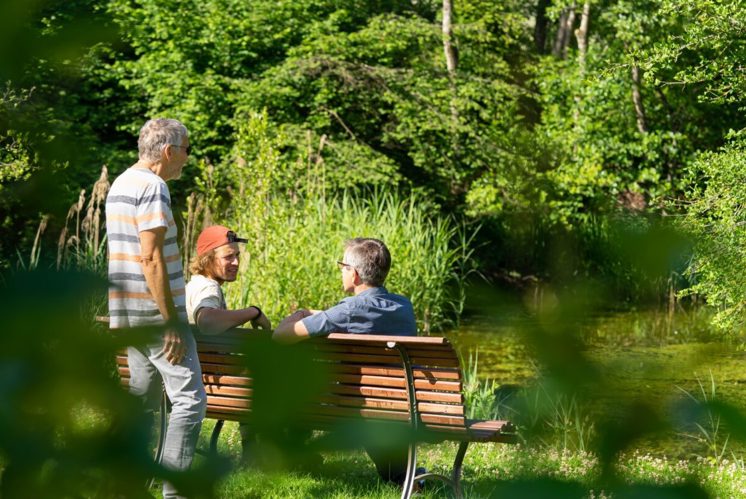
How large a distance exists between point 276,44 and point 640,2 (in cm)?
505

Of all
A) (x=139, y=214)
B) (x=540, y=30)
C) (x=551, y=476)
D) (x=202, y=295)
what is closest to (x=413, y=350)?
(x=202, y=295)

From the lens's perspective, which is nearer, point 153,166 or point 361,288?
point 153,166

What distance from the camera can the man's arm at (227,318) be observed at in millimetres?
3398

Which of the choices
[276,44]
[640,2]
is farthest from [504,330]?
[276,44]

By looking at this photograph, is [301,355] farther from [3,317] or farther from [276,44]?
[276,44]

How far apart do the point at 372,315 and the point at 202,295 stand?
0.59m

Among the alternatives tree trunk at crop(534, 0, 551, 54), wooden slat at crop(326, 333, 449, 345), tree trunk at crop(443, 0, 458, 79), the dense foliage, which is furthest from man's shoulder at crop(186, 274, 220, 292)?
tree trunk at crop(534, 0, 551, 54)

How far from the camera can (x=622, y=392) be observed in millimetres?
611

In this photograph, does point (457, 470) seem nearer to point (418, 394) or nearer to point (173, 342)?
point (418, 394)

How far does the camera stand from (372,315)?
370cm

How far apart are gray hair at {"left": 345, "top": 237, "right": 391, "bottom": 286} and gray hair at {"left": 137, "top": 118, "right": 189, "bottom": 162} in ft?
2.89

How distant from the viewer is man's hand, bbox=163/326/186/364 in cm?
54

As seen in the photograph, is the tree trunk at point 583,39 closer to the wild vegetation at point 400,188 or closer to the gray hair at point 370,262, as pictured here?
the wild vegetation at point 400,188

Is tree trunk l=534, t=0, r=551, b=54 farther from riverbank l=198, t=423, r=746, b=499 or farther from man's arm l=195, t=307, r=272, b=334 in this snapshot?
riverbank l=198, t=423, r=746, b=499
